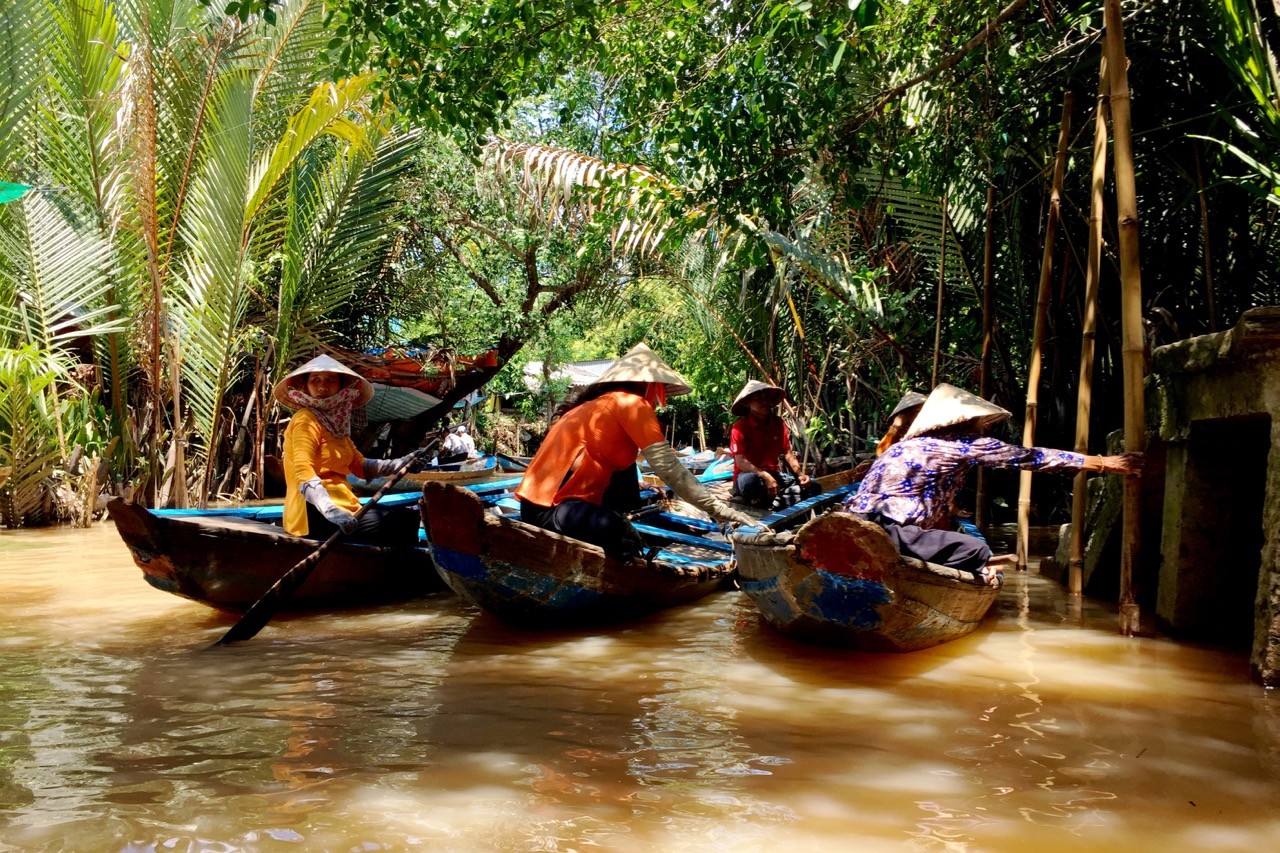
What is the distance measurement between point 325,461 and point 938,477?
3.32 metres

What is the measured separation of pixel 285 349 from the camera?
29.9 feet

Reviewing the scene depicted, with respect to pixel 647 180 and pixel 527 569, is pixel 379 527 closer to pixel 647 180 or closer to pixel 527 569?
pixel 527 569

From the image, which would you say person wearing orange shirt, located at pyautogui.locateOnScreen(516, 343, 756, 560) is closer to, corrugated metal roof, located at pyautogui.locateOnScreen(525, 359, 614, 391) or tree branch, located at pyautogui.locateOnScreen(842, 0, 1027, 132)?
tree branch, located at pyautogui.locateOnScreen(842, 0, 1027, 132)

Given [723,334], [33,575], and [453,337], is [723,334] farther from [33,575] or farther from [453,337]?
[33,575]

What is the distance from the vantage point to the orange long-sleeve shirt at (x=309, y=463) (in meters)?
5.24

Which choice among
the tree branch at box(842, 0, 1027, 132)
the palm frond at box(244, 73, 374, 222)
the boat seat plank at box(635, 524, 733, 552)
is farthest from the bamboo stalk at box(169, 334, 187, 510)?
the tree branch at box(842, 0, 1027, 132)

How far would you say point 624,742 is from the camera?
3092 millimetres

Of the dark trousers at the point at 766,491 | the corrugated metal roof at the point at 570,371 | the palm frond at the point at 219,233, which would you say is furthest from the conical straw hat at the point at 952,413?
the corrugated metal roof at the point at 570,371

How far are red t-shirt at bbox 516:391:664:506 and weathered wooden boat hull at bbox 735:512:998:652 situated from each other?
0.78 metres

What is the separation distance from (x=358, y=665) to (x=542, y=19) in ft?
11.1

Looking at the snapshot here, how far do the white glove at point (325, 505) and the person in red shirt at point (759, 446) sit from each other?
392 cm

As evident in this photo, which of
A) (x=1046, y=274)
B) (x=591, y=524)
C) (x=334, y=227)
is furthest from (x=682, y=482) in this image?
(x=334, y=227)

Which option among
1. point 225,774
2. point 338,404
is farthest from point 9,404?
point 225,774

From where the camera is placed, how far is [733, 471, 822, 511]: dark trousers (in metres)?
8.06
